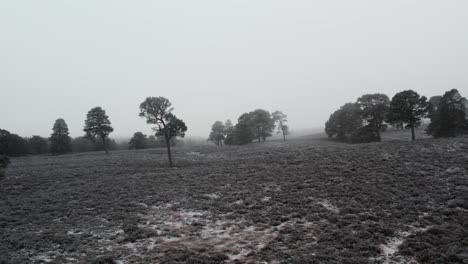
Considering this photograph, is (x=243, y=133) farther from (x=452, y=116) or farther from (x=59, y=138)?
(x=59, y=138)

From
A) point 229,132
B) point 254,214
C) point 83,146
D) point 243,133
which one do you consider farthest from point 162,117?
point 83,146

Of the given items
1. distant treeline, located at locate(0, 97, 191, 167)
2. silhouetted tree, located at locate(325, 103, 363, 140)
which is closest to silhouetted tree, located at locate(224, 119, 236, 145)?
distant treeline, located at locate(0, 97, 191, 167)

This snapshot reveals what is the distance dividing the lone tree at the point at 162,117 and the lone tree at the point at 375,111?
128 feet

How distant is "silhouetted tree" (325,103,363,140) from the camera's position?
62.5 metres

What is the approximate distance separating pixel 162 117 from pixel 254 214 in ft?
83.3

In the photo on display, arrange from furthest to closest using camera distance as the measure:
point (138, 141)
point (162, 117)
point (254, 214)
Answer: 1. point (138, 141)
2. point (162, 117)
3. point (254, 214)

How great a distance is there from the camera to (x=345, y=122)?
214 feet

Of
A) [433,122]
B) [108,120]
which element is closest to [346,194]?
[433,122]

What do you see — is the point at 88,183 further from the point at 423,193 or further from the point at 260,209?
the point at 423,193

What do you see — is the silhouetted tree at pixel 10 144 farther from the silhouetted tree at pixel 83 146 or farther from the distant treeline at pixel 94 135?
the silhouetted tree at pixel 83 146

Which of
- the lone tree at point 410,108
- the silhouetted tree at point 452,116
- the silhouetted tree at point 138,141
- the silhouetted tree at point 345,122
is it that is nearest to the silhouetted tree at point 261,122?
the silhouetted tree at point 345,122

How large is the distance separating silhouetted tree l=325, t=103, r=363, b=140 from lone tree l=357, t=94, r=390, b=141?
304 centimetres

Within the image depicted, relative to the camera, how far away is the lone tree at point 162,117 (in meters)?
37.7

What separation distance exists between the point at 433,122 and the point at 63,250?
58.3 metres
